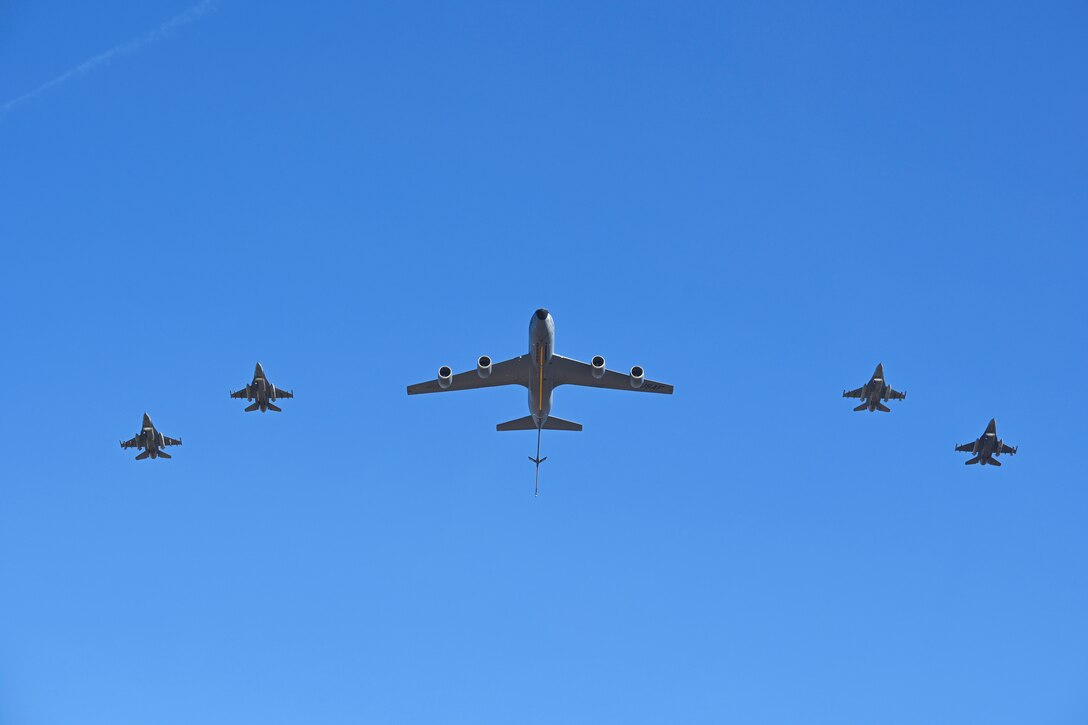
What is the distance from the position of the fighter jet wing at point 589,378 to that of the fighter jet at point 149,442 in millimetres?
22600

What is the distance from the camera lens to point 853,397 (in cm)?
5506

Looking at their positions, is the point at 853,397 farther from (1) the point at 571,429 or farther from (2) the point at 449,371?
(2) the point at 449,371

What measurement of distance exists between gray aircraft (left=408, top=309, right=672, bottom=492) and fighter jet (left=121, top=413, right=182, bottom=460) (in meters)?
15.7

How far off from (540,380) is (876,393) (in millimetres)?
19011

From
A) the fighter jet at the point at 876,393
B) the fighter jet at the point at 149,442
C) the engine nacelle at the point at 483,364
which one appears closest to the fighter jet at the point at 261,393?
the fighter jet at the point at 149,442

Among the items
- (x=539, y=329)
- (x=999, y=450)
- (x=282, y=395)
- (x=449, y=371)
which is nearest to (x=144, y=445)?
(x=282, y=395)

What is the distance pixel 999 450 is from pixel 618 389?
20591mm

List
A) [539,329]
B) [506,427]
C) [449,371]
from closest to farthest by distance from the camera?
[539,329], [449,371], [506,427]

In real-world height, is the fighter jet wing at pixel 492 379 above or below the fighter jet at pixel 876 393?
below

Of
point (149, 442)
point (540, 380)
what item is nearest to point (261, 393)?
point (149, 442)

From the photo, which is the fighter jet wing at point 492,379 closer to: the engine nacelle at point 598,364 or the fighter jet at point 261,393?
the engine nacelle at point 598,364

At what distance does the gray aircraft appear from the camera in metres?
45.8

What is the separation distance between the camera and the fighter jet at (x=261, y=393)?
2082 inches

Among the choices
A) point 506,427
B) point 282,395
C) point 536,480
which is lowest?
point 536,480
